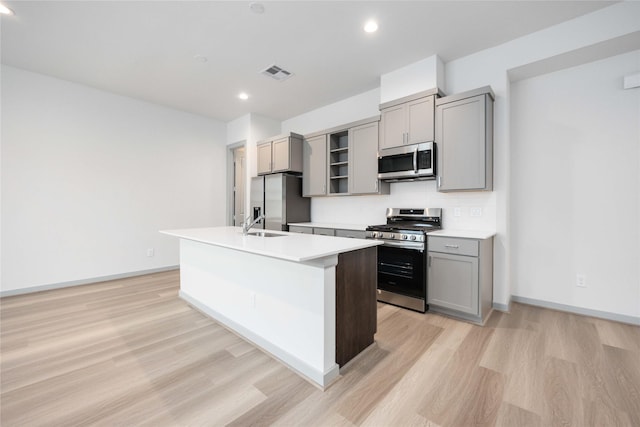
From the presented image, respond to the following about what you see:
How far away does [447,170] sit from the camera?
304cm

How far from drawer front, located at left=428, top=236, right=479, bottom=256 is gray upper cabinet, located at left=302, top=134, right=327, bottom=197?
76.6 inches

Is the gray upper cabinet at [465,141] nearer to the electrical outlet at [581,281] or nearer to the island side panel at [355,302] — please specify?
the electrical outlet at [581,281]

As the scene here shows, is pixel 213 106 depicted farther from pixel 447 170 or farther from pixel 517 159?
pixel 517 159

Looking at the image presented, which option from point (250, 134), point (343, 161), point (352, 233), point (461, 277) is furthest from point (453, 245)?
point (250, 134)

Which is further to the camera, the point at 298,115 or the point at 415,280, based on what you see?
the point at 298,115

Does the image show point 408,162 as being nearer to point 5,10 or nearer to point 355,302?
point 355,302

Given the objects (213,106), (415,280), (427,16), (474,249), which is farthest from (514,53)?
(213,106)

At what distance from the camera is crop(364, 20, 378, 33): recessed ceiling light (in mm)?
2605

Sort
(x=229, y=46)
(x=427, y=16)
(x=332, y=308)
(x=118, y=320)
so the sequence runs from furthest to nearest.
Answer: (x=229, y=46), (x=118, y=320), (x=427, y=16), (x=332, y=308)

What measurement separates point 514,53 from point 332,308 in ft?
10.5

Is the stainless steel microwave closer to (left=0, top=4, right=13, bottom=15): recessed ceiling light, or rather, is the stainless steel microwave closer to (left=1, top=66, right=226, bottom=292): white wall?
(left=1, top=66, right=226, bottom=292): white wall

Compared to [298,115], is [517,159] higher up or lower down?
lower down

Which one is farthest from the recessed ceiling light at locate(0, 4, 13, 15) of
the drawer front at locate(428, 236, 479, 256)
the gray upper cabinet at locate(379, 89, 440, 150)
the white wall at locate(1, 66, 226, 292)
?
the drawer front at locate(428, 236, 479, 256)

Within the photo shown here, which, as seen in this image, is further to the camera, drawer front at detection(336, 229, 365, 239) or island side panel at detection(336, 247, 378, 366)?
drawer front at detection(336, 229, 365, 239)
